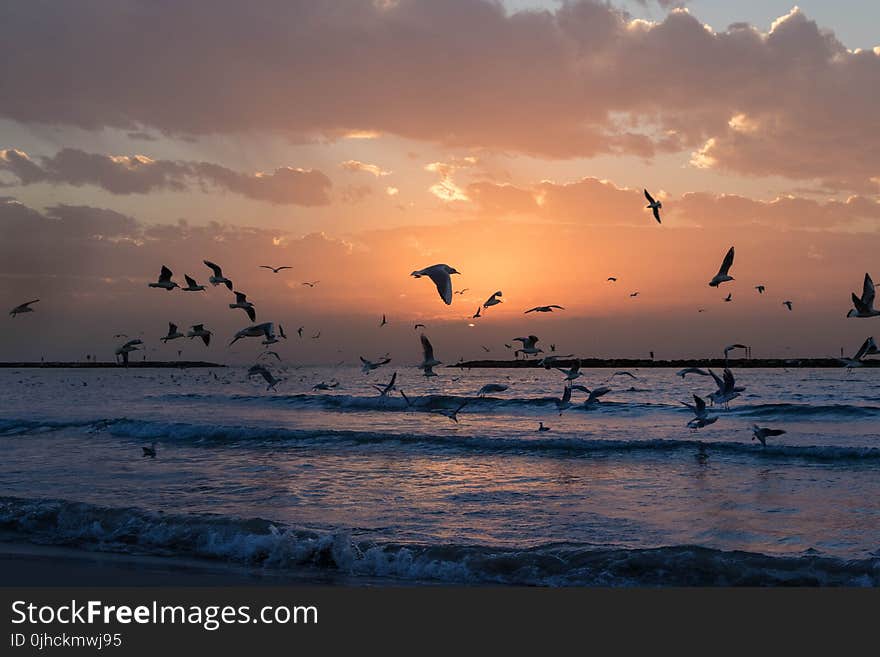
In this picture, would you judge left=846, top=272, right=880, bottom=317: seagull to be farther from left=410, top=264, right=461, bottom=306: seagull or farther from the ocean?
Result: left=410, top=264, right=461, bottom=306: seagull

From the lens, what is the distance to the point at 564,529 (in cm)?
1186

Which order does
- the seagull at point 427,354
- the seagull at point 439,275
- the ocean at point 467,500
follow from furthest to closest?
the seagull at point 427,354 → the seagull at point 439,275 → the ocean at point 467,500

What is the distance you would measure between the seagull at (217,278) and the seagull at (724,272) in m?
11.3

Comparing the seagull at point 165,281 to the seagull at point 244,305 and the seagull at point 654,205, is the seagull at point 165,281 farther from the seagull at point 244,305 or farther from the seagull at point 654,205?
the seagull at point 654,205

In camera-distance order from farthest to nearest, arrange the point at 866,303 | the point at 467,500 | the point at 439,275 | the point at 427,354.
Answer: the point at 427,354 < the point at 866,303 < the point at 467,500 < the point at 439,275

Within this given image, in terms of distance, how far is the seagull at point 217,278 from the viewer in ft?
59.7

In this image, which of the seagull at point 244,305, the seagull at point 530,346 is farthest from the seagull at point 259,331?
the seagull at point 530,346

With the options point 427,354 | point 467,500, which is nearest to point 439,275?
point 467,500

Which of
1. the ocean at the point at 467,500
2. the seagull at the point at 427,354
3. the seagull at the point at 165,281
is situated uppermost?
the seagull at the point at 165,281

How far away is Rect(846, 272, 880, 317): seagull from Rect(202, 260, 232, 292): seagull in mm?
14204

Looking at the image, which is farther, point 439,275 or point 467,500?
point 467,500

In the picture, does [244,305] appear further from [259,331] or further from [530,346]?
[530,346]

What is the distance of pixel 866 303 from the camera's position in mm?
16641

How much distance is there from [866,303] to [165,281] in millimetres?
16148
